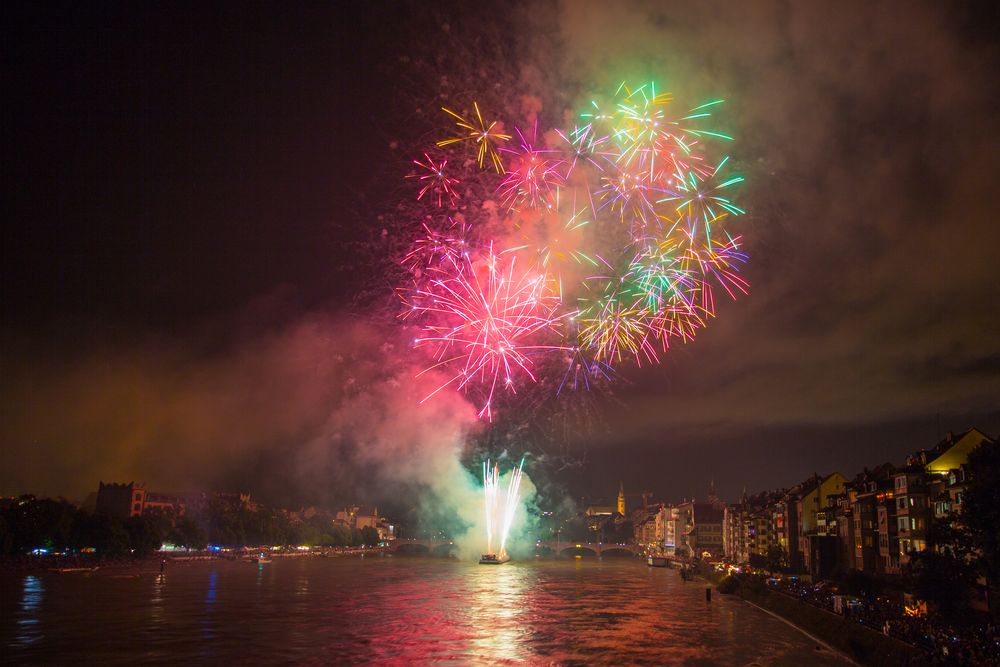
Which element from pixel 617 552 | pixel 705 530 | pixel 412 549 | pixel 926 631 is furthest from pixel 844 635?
pixel 617 552

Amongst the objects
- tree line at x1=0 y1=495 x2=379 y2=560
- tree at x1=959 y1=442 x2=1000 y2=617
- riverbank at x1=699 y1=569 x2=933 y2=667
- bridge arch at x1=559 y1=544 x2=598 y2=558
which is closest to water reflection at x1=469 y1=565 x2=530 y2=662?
riverbank at x1=699 y1=569 x2=933 y2=667

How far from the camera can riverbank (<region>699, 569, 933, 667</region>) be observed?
75.1ft

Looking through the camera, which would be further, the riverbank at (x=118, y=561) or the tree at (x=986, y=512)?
the riverbank at (x=118, y=561)

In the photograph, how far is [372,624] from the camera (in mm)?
34031

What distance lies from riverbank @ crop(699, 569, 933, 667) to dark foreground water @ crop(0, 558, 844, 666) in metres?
0.84

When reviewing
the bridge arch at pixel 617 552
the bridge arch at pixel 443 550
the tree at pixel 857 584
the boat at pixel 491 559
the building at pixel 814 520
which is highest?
the building at pixel 814 520

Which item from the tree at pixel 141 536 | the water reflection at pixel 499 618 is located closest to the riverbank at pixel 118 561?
the tree at pixel 141 536

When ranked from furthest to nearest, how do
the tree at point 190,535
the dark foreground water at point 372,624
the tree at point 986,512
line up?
the tree at point 190,535 → the dark foreground water at point 372,624 → the tree at point 986,512

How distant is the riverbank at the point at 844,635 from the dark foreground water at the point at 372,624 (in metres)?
0.84

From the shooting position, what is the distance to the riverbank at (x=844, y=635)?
22.9 metres

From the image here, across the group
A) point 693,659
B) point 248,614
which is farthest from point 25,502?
point 693,659

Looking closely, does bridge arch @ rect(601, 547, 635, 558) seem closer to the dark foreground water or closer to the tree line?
the tree line

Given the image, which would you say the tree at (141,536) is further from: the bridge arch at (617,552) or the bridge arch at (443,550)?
the bridge arch at (617,552)

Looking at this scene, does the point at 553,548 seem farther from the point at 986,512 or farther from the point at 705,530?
the point at 986,512
